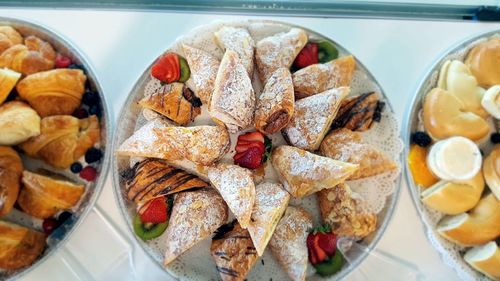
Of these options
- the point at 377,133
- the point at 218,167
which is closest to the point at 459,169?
the point at 377,133

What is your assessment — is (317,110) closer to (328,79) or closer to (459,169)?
(328,79)

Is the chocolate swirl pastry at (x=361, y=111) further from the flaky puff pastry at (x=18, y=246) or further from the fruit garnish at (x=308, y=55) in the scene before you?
the flaky puff pastry at (x=18, y=246)

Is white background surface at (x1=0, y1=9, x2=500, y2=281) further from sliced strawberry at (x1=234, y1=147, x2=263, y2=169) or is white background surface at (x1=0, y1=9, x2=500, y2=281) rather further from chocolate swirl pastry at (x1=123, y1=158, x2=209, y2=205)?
sliced strawberry at (x1=234, y1=147, x2=263, y2=169)

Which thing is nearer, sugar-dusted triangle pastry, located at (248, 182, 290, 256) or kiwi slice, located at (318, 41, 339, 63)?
sugar-dusted triangle pastry, located at (248, 182, 290, 256)

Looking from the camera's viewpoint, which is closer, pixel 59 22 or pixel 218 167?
pixel 218 167

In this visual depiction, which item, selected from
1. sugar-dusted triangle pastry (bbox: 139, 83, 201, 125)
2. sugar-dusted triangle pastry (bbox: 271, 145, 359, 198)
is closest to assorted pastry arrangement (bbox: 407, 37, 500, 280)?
sugar-dusted triangle pastry (bbox: 271, 145, 359, 198)

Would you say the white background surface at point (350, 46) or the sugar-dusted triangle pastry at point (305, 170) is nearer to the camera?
the sugar-dusted triangle pastry at point (305, 170)

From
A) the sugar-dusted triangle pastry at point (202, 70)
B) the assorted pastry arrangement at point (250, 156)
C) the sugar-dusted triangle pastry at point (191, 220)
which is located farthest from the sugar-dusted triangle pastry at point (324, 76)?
the sugar-dusted triangle pastry at point (191, 220)
